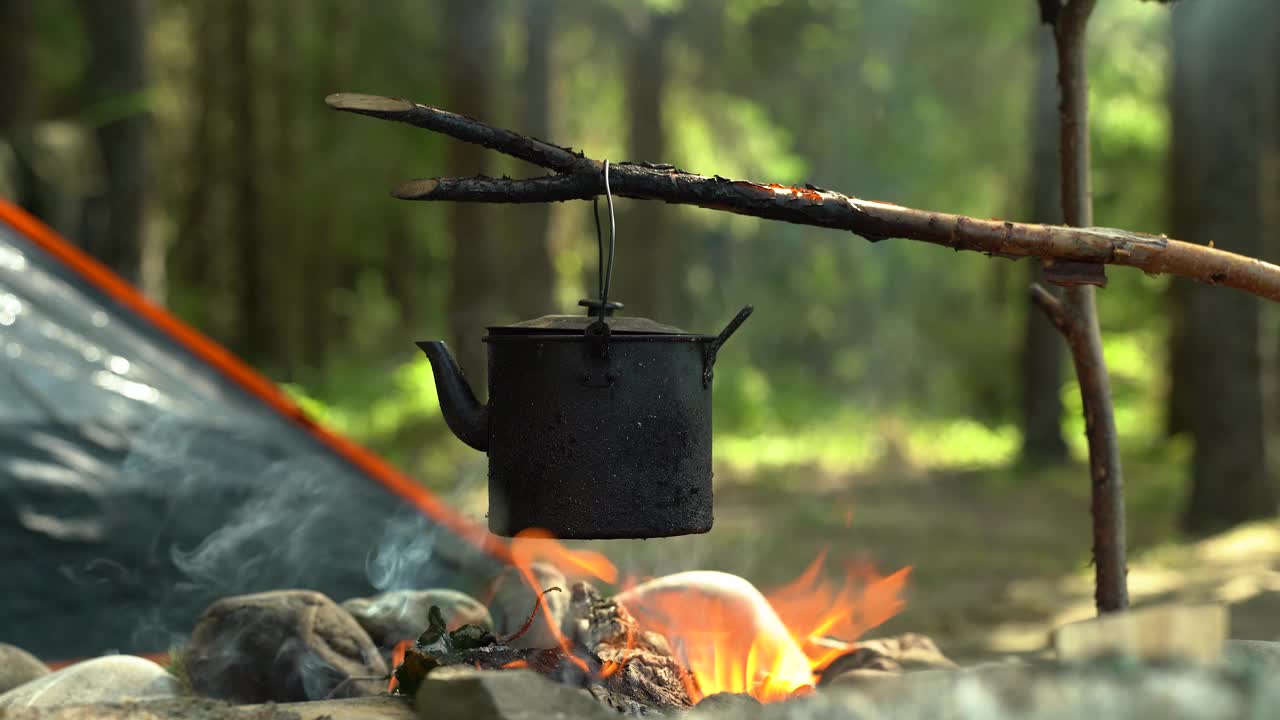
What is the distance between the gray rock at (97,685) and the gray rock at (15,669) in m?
0.08

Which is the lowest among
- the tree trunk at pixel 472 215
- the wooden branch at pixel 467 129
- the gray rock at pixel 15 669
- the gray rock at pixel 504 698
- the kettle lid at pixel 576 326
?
the gray rock at pixel 15 669

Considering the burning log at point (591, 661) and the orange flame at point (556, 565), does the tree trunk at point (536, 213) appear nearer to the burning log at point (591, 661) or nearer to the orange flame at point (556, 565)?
the orange flame at point (556, 565)

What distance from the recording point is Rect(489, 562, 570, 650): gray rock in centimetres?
356

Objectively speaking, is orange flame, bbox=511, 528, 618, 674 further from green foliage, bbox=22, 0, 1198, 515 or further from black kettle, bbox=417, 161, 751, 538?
green foliage, bbox=22, 0, 1198, 515

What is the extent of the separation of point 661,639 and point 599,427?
86 cm

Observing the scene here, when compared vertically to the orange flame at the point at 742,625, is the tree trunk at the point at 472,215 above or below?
above

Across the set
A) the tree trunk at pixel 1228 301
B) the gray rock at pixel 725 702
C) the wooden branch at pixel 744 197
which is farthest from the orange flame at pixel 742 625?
the tree trunk at pixel 1228 301

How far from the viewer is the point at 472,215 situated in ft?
34.2

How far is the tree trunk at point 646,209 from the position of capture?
14625 millimetres

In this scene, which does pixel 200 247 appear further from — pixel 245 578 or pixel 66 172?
pixel 245 578

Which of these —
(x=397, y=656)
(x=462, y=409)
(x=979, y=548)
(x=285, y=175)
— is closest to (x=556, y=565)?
(x=397, y=656)

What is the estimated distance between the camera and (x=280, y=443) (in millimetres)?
5023

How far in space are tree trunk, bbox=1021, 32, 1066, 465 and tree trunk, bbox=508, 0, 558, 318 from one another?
163 inches

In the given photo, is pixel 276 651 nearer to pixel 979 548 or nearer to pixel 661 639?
pixel 661 639
